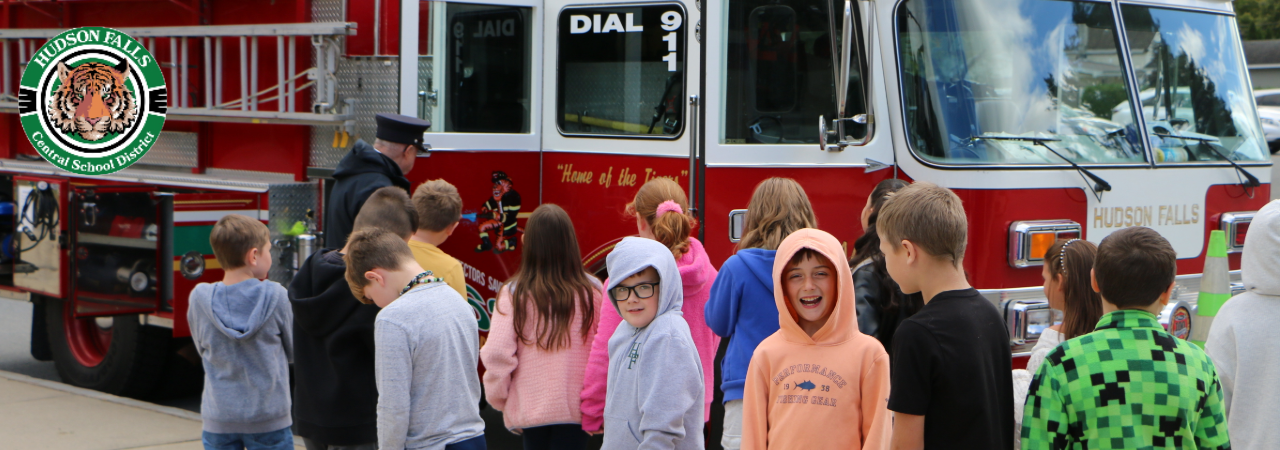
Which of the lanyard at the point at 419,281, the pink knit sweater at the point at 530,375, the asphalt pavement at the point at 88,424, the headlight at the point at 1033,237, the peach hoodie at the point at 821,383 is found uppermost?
the headlight at the point at 1033,237

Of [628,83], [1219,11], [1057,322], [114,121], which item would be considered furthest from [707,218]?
[114,121]

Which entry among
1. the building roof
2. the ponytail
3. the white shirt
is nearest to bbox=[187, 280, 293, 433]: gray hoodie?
the ponytail

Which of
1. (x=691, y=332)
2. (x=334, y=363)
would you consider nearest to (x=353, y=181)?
(x=334, y=363)

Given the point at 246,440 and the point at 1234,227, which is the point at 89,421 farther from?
the point at 1234,227

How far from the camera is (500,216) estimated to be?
576 cm

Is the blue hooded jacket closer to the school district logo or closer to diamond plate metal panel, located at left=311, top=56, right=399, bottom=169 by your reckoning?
diamond plate metal panel, located at left=311, top=56, right=399, bottom=169

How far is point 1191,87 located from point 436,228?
3.79 meters

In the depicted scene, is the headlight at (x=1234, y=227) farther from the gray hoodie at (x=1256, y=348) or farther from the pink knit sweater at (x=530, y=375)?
the pink knit sweater at (x=530, y=375)

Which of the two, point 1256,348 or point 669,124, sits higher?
point 669,124

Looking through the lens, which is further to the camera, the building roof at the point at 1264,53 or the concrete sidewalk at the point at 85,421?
the building roof at the point at 1264,53

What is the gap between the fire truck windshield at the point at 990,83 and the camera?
4.78 meters

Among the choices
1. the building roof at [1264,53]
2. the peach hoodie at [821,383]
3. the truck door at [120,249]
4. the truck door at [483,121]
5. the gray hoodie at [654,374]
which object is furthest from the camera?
the building roof at [1264,53]

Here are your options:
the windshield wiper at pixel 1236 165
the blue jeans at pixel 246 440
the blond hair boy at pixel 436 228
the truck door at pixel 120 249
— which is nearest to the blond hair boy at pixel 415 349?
the blond hair boy at pixel 436 228

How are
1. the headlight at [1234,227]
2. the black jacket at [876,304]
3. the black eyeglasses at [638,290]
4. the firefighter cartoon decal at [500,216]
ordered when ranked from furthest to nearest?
the firefighter cartoon decal at [500,216] < the headlight at [1234,227] < the black jacket at [876,304] < the black eyeglasses at [638,290]
